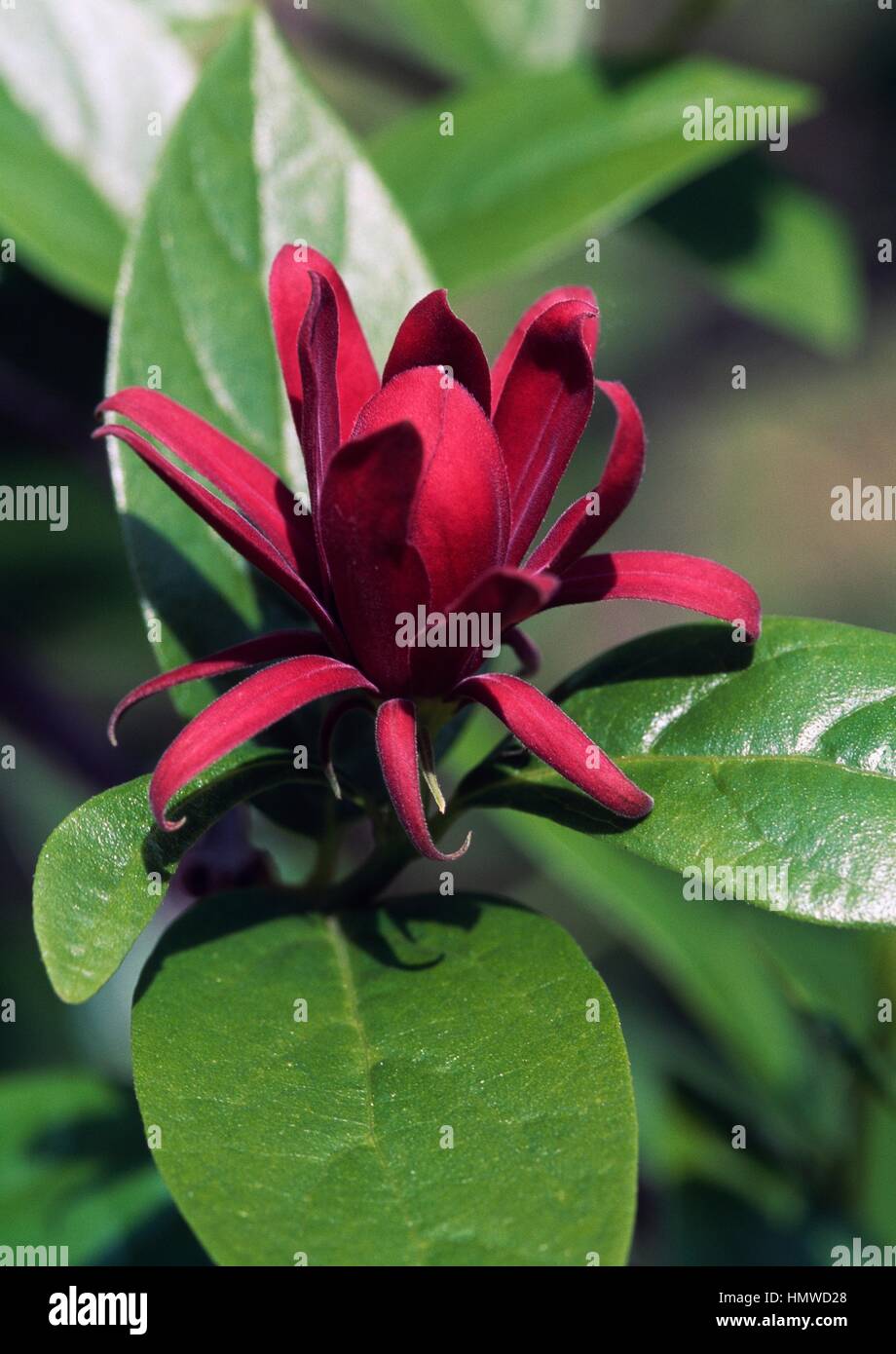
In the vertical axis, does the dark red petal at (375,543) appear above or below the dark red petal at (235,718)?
above

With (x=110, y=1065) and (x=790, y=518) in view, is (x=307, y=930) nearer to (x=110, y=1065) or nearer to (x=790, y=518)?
(x=110, y=1065)

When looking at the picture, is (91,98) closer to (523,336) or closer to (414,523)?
Result: (523,336)

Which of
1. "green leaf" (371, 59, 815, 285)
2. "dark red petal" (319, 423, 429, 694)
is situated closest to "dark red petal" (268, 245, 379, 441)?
"dark red petal" (319, 423, 429, 694)
